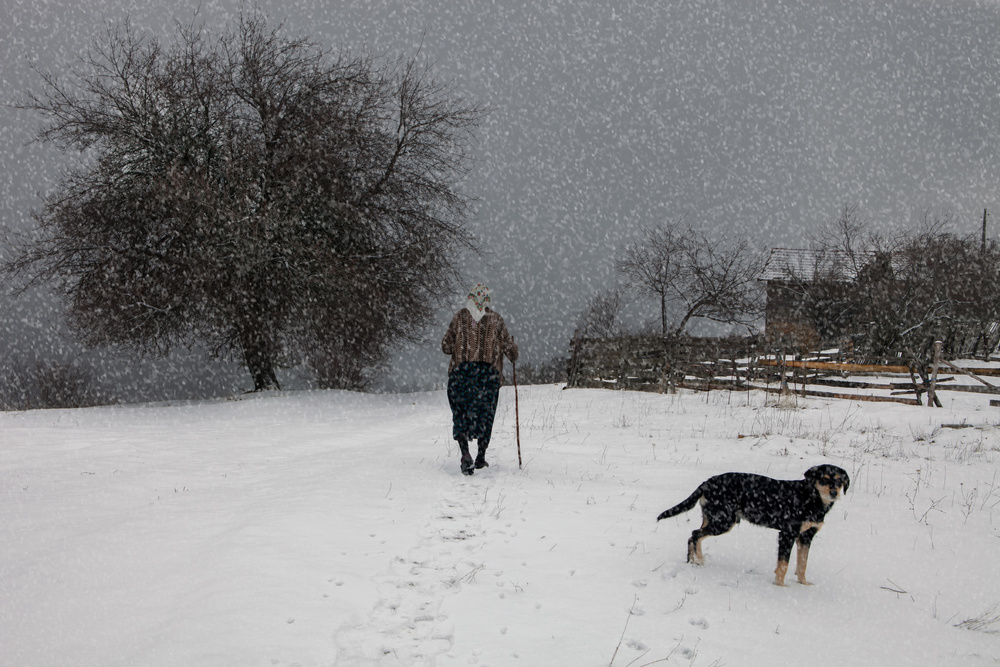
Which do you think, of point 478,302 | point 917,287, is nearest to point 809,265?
point 917,287

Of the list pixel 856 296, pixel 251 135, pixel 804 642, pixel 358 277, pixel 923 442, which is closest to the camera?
pixel 804 642

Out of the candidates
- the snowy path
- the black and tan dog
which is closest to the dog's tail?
the black and tan dog

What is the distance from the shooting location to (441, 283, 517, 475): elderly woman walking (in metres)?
6.98

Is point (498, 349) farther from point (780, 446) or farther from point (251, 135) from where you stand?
point (251, 135)

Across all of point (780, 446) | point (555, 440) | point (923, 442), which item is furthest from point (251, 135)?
point (923, 442)

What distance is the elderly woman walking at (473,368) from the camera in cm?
698

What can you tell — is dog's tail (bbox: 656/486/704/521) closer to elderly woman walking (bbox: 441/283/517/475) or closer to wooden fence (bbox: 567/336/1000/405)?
elderly woman walking (bbox: 441/283/517/475)

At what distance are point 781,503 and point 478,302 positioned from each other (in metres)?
3.98

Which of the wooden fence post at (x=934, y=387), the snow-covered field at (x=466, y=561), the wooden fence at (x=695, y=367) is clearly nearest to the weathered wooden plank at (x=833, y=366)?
the wooden fence at (x=695, y=367)

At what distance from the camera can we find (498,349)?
7.16 metres

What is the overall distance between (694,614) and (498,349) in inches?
159

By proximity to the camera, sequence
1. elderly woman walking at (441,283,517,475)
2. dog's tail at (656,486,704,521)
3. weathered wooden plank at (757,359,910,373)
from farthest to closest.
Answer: weathered wooden plank at (757,359,910,373), elderly woman walking at (441,283,517,475), dog's tail at (656,486,704,521)

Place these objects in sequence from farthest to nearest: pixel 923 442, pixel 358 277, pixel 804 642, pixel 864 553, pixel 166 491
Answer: pixel 358 277 < pixel 923 442 < pixel 166 491 < pixel 864 553 < pixel 804 642

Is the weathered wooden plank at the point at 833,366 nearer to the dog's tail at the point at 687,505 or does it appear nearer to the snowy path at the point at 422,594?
the dog's tail at the point at 687,505
